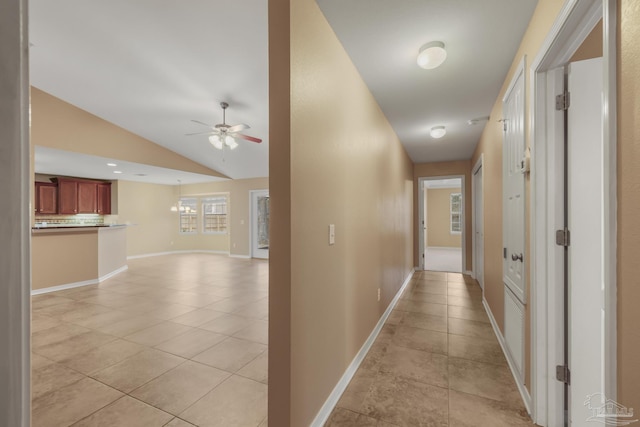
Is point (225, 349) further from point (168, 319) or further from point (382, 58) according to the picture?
point (382, 58)

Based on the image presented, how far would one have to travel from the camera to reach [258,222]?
848 centimetres

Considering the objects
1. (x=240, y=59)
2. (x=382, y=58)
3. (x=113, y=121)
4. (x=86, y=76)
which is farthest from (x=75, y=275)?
(x=382, y=58)

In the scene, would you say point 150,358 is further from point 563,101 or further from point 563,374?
point 563,101

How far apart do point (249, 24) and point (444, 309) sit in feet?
13.4

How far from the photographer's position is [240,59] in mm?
3139

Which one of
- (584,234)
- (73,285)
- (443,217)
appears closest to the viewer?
(584,234)

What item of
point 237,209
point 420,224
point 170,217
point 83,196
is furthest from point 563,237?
point 170,217

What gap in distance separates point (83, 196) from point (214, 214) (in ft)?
11.9

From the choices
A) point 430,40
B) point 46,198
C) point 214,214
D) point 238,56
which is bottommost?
point 214,214

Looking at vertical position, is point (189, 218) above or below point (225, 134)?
below

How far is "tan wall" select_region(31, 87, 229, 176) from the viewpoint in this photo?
4324 mm

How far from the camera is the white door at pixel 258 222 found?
838 cm

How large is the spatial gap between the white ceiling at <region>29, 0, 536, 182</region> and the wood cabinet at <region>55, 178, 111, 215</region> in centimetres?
317

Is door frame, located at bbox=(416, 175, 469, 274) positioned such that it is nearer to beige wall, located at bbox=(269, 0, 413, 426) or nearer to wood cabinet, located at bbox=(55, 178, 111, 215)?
beige wall, located at bbox=(269, 0, 413, 426)
